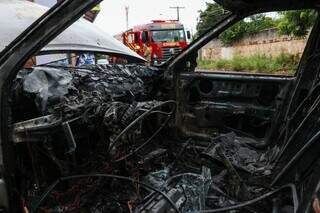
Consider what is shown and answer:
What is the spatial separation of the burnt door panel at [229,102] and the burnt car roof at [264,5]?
Result: 508 mm

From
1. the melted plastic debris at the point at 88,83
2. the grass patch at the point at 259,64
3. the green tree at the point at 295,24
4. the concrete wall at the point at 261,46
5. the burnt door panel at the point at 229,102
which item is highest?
the green tree at the point at 295,24

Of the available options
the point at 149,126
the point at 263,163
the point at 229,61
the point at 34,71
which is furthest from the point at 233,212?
the point at 229,61

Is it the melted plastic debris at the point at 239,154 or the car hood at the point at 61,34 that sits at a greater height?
the car hood at the point at 61,34

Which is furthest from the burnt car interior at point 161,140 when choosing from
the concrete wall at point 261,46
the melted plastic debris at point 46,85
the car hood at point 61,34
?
the concrete wall at point 261,46

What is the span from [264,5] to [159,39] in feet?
67.0

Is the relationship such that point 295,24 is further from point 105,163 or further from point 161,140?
point 105,163

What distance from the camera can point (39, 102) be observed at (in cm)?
225

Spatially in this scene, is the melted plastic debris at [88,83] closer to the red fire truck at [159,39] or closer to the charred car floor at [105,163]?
the charred car floor at [105,163]

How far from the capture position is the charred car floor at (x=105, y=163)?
213 centimetres

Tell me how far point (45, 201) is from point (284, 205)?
4.06 ft

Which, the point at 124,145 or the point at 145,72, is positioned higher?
the point at 145,72

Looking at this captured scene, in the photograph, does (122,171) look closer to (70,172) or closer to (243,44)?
(70,172)

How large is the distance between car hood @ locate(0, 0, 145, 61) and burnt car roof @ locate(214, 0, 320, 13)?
1.09 m

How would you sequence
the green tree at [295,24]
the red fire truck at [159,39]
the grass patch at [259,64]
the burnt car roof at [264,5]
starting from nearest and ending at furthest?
the burnt car roof at [264,5]
the green tree at [295,24]
the grass patch at [259,64]
the red fire truck at [159,39]
